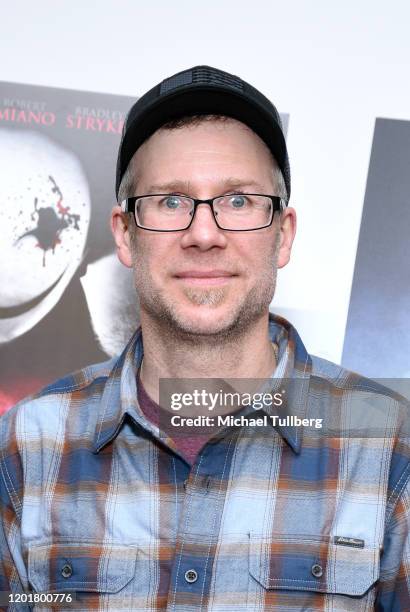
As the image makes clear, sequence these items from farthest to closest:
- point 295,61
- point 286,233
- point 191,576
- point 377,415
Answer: point 295,61, point 286,233, point 377,415, point 191,576

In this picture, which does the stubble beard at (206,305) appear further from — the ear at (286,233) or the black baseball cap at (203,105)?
the black baseball cap at (203,105)

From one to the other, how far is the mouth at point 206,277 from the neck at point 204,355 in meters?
0.10

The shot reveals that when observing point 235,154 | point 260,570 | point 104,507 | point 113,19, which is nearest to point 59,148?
point 113,19

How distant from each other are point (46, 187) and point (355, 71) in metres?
0.69

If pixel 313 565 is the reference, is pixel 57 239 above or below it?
above

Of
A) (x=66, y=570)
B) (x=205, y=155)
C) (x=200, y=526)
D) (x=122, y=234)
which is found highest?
(x=205, y=155)

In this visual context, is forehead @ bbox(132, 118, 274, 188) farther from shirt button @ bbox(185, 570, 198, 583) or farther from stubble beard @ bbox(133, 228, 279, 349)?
shirt button @ bbox(185, 570, 198, 583)

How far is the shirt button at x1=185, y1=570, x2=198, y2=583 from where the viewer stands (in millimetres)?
1272

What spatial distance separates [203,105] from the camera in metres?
1.39

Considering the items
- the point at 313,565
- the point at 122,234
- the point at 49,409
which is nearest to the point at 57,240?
the point at 122,234

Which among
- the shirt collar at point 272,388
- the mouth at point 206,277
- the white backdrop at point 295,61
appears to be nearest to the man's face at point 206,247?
the mouth at point 206,277

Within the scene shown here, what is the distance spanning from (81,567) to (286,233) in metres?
0.68

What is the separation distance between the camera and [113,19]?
1717 millimetres

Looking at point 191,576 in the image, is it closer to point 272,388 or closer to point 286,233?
point 272,388
